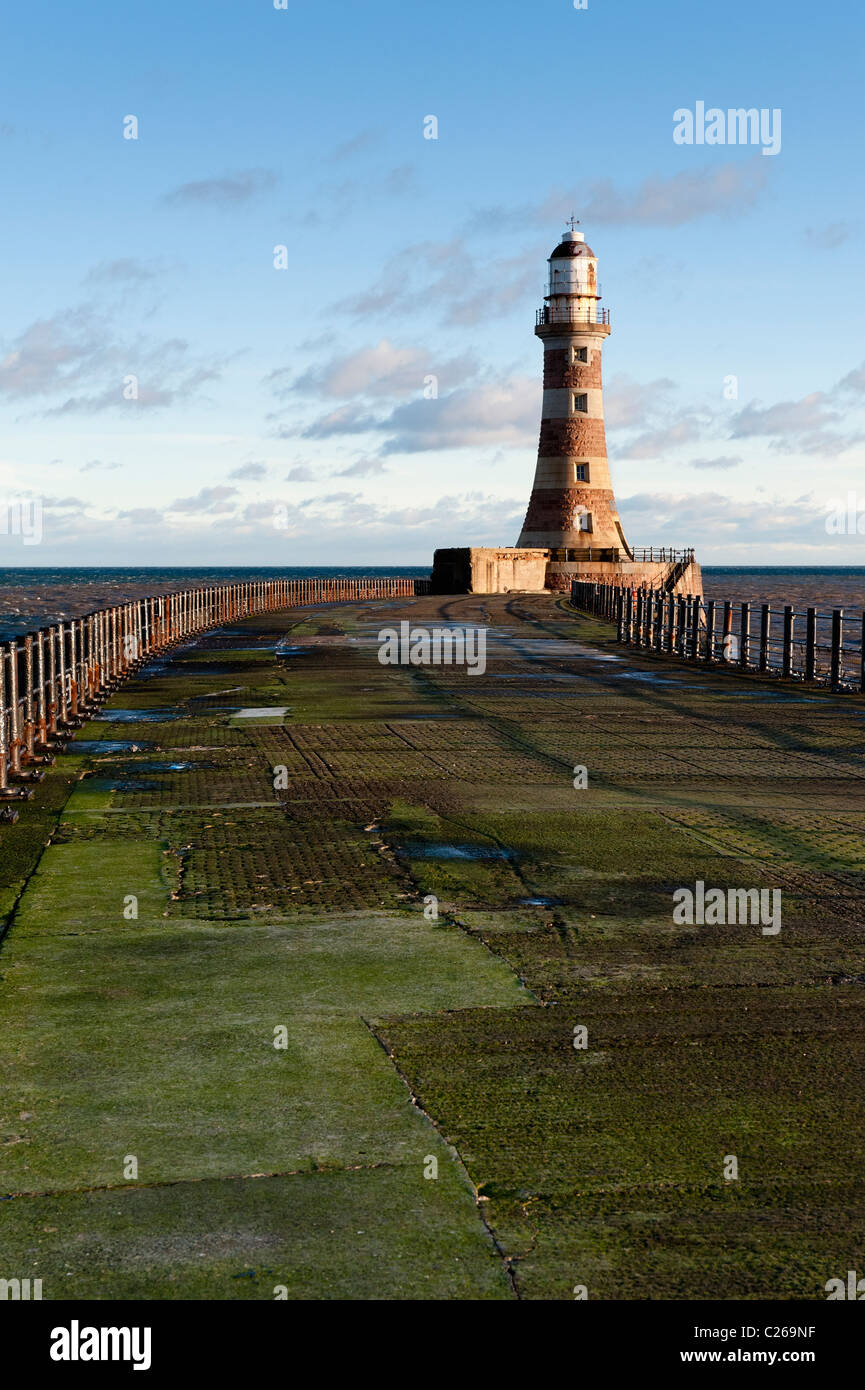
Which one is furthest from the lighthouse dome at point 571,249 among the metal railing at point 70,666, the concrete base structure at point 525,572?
→ the metal railing at point 70,666

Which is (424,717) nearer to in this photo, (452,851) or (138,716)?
(138,716)

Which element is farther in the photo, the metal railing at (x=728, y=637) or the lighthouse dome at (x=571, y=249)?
the lighthouse dome at (x=571, y=249)
